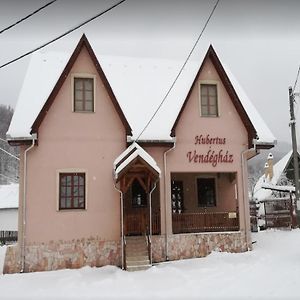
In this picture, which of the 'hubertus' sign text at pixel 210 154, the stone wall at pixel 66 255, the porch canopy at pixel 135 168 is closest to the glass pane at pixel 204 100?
the 'hubertus' sign text at pixel 210 154

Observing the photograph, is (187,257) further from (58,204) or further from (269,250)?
(58,204)

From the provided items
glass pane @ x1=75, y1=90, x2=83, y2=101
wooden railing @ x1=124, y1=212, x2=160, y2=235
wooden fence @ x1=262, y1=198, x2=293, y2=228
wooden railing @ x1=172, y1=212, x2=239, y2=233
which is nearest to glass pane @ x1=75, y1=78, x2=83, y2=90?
glass pane @ x1=75, y1=90, x2=83, y2=101

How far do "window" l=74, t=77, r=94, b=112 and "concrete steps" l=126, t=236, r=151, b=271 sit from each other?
5.67 meters

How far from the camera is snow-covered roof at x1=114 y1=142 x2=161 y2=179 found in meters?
15.1

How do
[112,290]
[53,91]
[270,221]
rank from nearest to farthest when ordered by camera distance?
[112,290] → [53,91] → [270,221]

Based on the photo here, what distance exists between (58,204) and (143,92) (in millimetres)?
6950

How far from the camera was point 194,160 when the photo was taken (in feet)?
57.8

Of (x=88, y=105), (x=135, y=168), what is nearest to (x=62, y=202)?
(x=135, y=168)

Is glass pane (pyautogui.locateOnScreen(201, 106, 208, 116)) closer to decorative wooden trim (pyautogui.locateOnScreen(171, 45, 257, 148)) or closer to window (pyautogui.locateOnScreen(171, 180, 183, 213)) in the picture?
decorative wooden trim (pyautogui.locateOnScreen(171, 45, 257, 148))

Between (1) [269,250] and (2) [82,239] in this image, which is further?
(1) [269,250]

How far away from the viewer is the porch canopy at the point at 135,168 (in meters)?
15.1

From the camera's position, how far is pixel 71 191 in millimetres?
16234

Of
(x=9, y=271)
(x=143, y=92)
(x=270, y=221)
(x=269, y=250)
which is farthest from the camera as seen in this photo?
(x=270, y=221)

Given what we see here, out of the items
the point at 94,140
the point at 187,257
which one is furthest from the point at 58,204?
the point at 187,257
